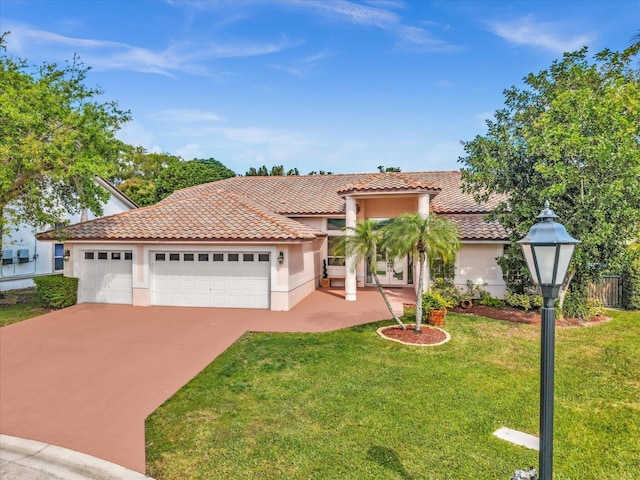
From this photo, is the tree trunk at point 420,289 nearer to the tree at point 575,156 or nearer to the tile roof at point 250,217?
the tree at point 575,156

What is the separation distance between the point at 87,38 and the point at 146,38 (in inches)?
111

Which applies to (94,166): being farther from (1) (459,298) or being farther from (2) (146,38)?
(1) (459,298)

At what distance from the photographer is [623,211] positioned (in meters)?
11.0

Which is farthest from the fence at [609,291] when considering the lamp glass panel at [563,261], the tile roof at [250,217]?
the lamp glass panel at [563,261]

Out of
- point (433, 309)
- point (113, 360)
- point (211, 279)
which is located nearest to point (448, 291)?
point (433, 309)

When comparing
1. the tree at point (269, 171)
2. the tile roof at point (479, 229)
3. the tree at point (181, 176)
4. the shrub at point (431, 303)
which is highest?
the tree at point (269, 171)

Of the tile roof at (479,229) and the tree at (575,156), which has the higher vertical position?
the tree at (575,156)

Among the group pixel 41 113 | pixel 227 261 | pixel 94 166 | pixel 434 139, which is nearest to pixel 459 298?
pixel 434 139

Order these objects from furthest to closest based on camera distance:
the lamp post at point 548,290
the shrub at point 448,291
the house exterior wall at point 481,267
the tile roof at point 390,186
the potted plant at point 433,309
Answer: the house exterior wall at point 481,267
the shrub at point 448,291
the tile roof at point 390,186
the potted plant at point 433,309
the lamp post at point 548,290

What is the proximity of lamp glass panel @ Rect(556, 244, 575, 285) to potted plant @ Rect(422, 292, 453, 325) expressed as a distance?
954cm

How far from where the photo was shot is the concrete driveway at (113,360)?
6066 millimetres

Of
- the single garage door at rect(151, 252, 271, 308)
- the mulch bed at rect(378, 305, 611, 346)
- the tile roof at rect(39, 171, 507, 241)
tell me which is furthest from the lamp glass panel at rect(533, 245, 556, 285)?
the single garage door at rect(151, 252, 271, 308)

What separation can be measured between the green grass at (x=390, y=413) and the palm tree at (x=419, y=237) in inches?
107

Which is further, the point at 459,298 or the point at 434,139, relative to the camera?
the point at 434,139
